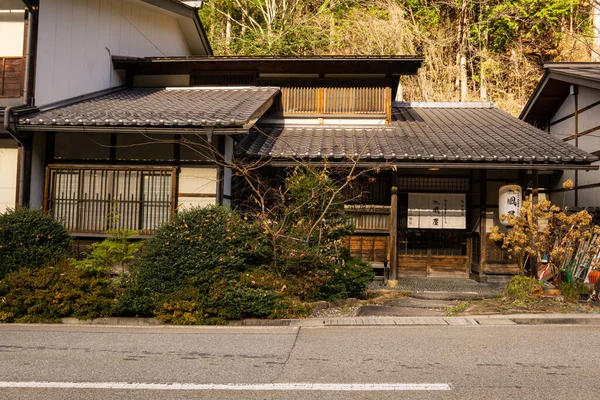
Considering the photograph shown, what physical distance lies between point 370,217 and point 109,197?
6.09 m

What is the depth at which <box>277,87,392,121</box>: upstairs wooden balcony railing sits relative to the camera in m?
14.3

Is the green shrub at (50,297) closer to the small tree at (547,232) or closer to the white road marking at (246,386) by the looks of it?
the white road marking at (246,386)

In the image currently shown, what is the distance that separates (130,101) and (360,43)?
49.2ft

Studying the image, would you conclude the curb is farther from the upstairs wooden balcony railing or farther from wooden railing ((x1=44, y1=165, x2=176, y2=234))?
the upstairs wooden balcony railing

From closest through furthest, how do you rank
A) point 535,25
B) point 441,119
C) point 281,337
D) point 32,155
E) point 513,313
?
point 281,337 < point 513,313 < point 32,155 < point 441,119 < point 535,25

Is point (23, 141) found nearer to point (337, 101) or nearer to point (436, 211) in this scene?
point (337, 101)

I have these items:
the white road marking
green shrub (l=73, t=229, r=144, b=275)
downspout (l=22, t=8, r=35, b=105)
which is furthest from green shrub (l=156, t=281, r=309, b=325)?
downspout (l=22, t=8, r=35, b=105)

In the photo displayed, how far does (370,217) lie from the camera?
500 inches

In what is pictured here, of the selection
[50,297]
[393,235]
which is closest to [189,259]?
[50,297]

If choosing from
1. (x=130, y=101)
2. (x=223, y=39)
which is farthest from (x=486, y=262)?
(x=223, y=39)

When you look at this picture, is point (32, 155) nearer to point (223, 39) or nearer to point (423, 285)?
point (423, 285)

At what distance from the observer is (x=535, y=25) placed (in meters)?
24.0

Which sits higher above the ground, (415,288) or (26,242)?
(26,242)

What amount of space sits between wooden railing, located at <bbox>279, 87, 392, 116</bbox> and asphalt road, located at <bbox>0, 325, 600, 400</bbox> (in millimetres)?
7743
